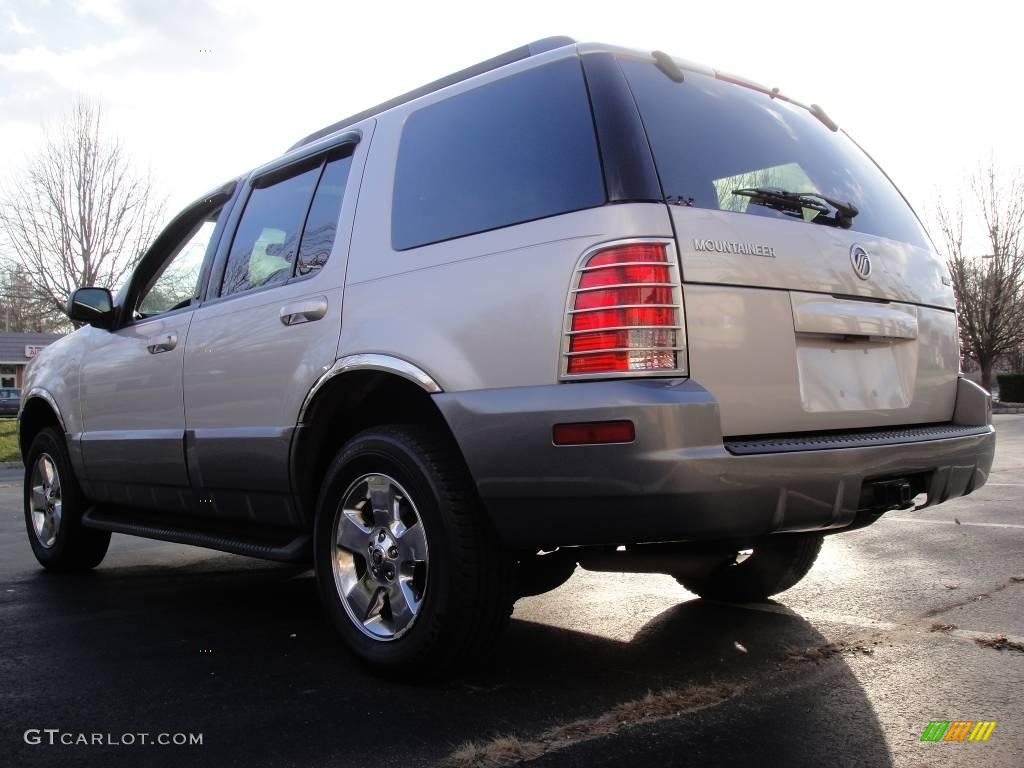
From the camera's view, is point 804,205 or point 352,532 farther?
point 352,532

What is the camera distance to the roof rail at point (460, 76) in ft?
10.2

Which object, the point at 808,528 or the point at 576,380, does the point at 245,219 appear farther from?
the point at 808,528

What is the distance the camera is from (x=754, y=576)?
403cm

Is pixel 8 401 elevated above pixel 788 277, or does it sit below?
below

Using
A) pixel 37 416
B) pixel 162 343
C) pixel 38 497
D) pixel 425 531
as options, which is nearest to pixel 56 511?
pixel 38 497

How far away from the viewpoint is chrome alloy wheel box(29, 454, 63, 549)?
17.7ft

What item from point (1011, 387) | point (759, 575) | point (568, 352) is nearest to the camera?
point (568, 352)

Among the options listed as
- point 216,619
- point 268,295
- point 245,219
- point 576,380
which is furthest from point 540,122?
point 216,619

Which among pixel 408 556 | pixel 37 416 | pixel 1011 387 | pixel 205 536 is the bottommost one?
pixel 1011 387

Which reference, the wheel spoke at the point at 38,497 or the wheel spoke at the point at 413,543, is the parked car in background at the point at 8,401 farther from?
the wheel spoke at the point at 413,543

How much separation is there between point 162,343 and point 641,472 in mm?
2784

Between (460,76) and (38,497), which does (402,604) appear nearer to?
(460,76)

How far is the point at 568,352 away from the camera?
8.55 feet

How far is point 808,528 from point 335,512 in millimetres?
1599
